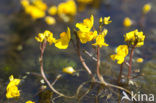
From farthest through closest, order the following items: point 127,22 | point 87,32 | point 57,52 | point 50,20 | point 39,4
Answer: point 39,4, point 50,20, point 127,22, point 57,52, point 87,32

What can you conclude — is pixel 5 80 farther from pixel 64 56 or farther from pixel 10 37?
pixel 10 37

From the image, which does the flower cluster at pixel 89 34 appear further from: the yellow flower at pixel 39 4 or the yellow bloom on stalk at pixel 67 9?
the yellow flower at pixel 39 4

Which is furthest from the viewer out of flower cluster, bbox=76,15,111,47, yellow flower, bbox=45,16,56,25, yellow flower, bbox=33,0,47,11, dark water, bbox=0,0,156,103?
yellow flower, bbox=33,0,47,11

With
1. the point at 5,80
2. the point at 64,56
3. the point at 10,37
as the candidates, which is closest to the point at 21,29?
the point at 10,37

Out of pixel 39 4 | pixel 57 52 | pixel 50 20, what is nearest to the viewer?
pixel 57 52

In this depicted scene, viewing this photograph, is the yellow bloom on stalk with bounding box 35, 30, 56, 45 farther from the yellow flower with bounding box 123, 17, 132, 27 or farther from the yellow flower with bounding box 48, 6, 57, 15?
the yellow flower with bounding box 48, 6, 57, 15

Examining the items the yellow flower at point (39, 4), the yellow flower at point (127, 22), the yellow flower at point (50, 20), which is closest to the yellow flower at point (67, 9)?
the yellow flower at point (50, 20)

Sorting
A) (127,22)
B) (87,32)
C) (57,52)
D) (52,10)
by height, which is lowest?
(57,52)

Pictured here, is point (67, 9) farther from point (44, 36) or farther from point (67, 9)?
point (44, 36)

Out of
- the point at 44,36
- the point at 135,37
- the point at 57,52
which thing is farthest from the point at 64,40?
the point at 57,52

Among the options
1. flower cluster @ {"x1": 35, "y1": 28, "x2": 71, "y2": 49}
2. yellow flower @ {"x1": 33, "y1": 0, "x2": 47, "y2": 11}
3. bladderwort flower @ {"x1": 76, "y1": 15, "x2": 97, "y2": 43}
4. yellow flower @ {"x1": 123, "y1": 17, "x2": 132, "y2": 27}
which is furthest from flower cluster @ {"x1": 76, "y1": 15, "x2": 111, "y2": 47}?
yellow flower @ {"x1": 33, "y1": 0, "x2": 47, "y2": 11}
